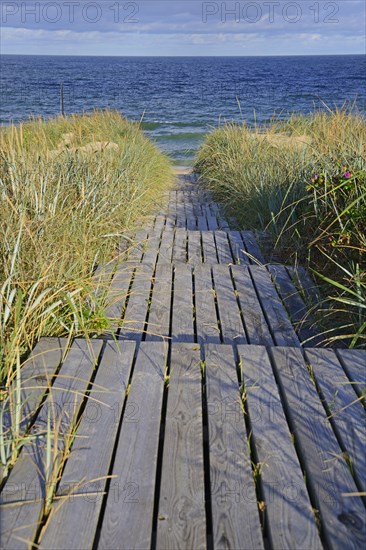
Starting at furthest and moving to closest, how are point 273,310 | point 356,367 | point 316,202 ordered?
1. point 316,202
2. point 273,310
3. point 356,367

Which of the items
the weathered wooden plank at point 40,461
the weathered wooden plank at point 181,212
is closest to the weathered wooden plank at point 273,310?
the weathered wooden plank at point 40,461

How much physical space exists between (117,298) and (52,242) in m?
0.43

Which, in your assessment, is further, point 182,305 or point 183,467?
point 182,305

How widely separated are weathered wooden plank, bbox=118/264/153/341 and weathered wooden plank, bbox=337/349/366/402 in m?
0.89

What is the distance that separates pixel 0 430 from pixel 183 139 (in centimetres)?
1395

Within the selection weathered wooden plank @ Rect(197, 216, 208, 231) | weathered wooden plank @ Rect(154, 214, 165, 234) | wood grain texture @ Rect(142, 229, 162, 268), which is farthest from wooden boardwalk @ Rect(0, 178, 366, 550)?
weathered wooden plank @ Rect(197, 216, 208, 231)

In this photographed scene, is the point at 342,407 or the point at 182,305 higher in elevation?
the point at 182,305

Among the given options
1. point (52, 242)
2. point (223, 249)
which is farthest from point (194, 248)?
point (52, 242)

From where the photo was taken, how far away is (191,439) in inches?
60.9

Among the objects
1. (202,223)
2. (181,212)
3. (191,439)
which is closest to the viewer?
(191,439)

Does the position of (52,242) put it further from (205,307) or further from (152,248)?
(152,248)

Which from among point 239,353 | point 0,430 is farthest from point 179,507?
point 239,353

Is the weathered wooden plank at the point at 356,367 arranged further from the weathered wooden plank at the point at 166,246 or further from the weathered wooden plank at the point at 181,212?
the weathered wooden plank at the point at 181,212

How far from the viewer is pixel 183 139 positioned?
1469 cm
